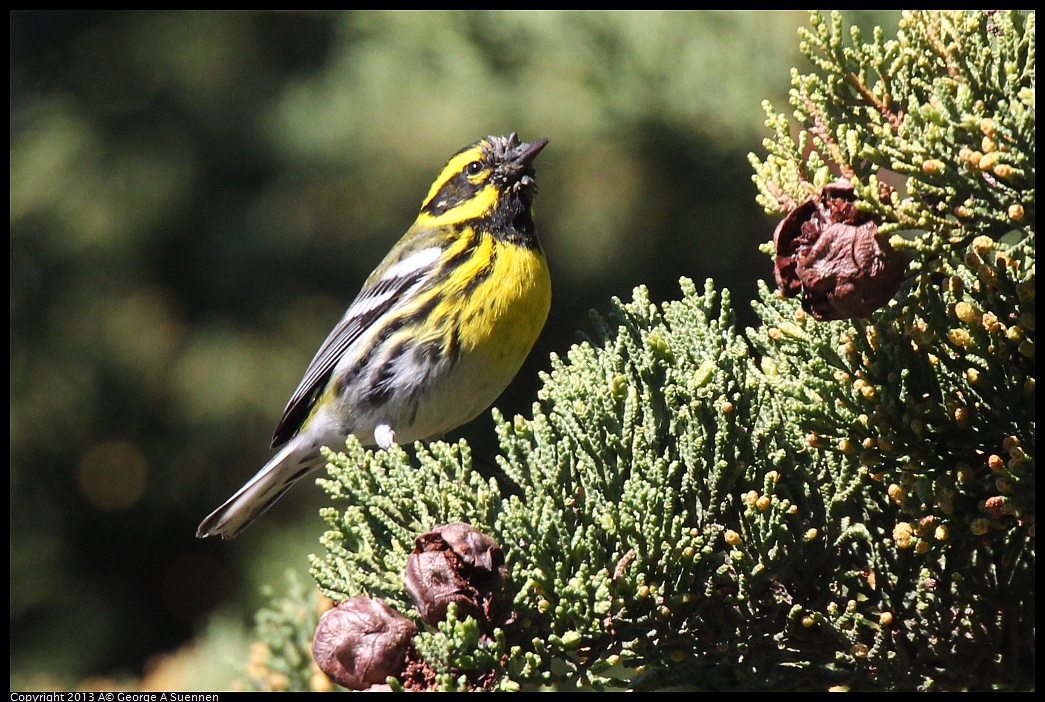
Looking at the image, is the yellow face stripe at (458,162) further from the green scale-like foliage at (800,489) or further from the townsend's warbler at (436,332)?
the green scale-like foliage at (800,489)

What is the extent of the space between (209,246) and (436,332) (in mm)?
2008

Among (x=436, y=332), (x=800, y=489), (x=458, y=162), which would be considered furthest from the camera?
(x=458, y=162)

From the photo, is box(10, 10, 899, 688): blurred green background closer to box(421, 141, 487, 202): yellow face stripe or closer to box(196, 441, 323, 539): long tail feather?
box(421, 141, 487, 202): yellow face stripe

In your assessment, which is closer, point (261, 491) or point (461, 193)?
point (261, 491)

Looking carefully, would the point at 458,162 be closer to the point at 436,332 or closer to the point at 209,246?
the point at 436,332

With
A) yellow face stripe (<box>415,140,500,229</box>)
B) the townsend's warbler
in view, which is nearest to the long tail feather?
the townsend's warbler

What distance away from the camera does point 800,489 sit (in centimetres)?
162

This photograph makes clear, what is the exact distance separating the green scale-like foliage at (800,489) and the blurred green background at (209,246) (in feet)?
6.40

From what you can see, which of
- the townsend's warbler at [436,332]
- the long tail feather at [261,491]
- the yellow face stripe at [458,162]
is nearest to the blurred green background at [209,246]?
the yellow face stripe at [458,162]

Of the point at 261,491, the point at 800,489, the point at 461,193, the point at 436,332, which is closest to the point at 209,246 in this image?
the point at 461,193

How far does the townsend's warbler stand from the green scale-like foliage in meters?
1.19

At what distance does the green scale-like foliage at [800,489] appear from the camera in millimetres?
1461

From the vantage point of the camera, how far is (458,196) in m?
3.55

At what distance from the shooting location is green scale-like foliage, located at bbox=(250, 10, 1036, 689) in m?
1.46
